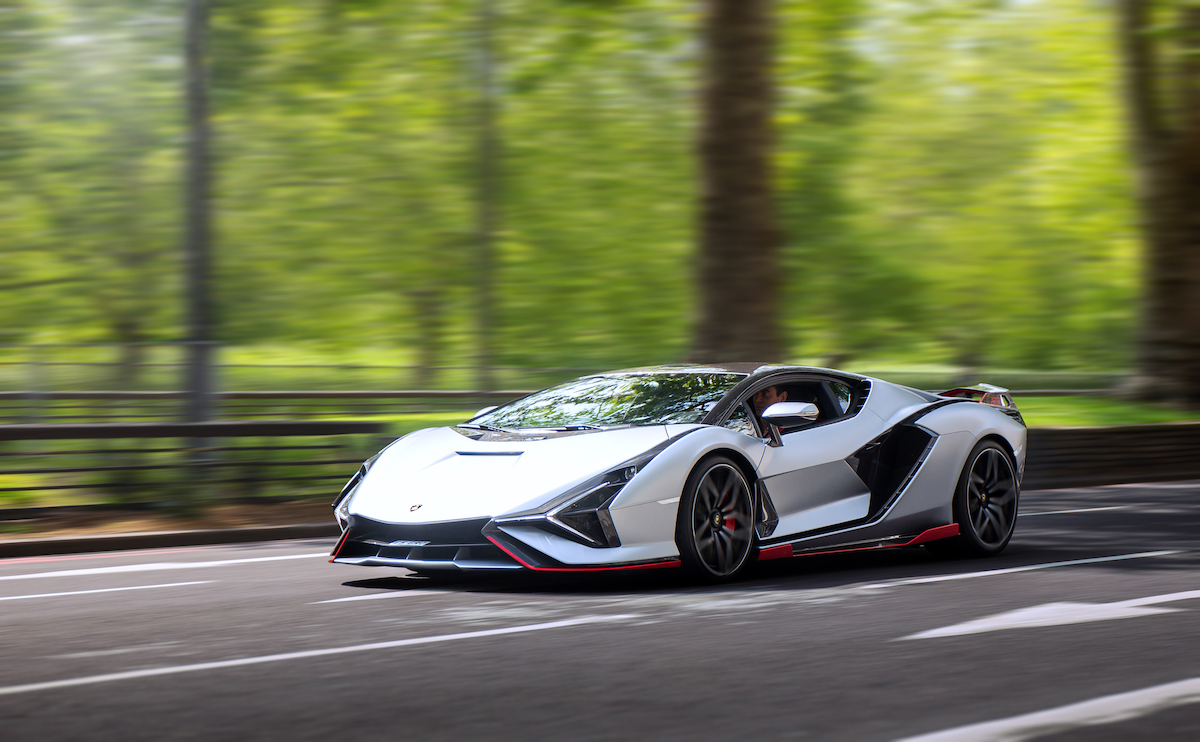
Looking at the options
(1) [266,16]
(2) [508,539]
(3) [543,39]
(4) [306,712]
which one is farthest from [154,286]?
(4) [306,712]

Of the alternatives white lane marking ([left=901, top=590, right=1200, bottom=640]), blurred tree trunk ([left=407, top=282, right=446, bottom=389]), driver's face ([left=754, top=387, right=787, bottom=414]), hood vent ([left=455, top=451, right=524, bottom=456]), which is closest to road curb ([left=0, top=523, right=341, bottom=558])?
hood vent ([left=455, top=451, right=524, bottom=456])

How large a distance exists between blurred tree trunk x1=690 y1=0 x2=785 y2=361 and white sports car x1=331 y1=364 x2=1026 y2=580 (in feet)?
20.5

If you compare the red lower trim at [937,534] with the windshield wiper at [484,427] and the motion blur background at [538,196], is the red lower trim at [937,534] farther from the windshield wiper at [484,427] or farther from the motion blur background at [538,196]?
the motion blur background at [538,196]

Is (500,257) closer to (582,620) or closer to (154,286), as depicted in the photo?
(154,286)

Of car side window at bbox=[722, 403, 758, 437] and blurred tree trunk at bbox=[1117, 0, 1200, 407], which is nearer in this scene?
car side window at bbox=[722, 403, 758, 437]

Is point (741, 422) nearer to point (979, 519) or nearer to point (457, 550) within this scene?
point (457, 550)

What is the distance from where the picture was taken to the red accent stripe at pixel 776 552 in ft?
24.0

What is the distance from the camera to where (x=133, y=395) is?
20125mm

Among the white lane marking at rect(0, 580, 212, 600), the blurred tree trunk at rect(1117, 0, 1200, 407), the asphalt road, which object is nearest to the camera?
the asphalt road

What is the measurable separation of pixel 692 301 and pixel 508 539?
30.5 ft

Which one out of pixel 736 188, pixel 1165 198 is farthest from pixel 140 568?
pixel 1165 198

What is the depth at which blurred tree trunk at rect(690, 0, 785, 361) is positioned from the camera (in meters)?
15.1

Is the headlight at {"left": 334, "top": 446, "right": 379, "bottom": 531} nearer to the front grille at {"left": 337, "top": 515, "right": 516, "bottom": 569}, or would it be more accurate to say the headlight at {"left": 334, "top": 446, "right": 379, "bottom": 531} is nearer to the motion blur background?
the front grille at {"left": 337, "top": 515, "right": 516, "bottom": 569}

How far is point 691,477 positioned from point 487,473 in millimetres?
1016
